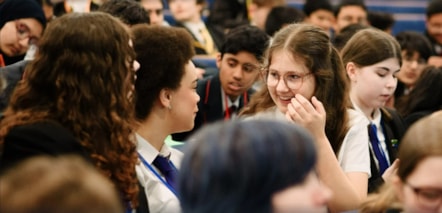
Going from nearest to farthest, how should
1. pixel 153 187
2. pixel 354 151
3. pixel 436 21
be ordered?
pixel 153 187 → pixel 354 151 → pixel 436 21

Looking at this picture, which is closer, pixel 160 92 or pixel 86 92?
pixel 86 92

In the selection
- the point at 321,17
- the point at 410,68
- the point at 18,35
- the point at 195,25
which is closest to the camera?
the point at 18,35

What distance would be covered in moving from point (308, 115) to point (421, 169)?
100cm

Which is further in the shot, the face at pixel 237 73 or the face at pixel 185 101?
the face at pixel 237 73

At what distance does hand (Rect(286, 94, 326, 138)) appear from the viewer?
3.94m

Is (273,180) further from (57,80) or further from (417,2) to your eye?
(417,2)

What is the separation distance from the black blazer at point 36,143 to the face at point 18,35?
233cm

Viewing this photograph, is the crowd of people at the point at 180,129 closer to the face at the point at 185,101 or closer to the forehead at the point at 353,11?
the face at the point at 185,101

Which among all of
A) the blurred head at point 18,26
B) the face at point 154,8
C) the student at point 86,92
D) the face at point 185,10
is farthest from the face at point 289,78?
the face at point 185,10

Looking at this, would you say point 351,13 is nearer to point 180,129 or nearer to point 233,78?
point 233,78

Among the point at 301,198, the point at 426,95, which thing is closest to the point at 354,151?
the point at 301,198

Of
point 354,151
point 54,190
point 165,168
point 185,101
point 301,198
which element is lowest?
point 354,151

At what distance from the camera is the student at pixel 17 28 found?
537 centimetres

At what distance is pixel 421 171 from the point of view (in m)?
3.00
